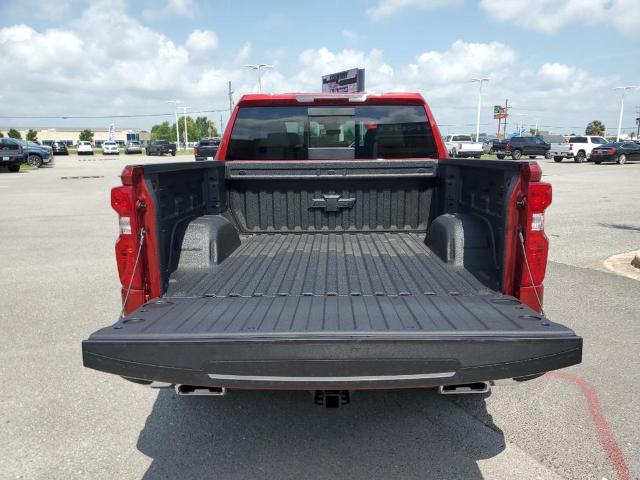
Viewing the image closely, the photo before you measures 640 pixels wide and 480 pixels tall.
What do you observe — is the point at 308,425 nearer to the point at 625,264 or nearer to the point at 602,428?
the point at 602,428

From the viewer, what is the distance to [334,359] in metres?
2.20

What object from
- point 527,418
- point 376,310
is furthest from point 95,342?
point 527,418

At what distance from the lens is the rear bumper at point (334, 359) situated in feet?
7.20

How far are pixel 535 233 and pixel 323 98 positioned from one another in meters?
2.43

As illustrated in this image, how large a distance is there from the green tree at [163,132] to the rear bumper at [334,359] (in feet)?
520

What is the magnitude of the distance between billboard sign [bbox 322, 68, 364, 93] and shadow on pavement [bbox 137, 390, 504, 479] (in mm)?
37269

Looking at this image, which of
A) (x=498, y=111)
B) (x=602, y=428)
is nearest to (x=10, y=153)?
(x=602, y=428)

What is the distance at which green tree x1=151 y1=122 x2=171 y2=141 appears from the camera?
153125mm

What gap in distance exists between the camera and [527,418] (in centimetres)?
321

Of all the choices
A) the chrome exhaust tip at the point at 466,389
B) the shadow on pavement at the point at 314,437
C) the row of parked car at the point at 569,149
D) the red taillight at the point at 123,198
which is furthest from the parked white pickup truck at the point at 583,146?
the red taillight at the point at 123,198

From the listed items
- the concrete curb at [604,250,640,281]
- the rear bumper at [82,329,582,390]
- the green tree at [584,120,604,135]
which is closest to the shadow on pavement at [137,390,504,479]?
the rear bumper at [82,329,582,390]

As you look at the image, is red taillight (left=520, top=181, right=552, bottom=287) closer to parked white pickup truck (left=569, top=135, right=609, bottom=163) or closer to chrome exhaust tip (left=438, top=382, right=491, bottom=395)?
chrome exhaust tip (left=438, top=382, right=491, bottom=395)

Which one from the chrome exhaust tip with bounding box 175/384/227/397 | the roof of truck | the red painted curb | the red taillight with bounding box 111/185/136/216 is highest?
the roof of truck

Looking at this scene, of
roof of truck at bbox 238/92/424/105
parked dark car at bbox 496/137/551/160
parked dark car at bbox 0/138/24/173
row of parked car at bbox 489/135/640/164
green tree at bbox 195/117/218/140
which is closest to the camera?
roof of truck at bbox 238/92/424/105
